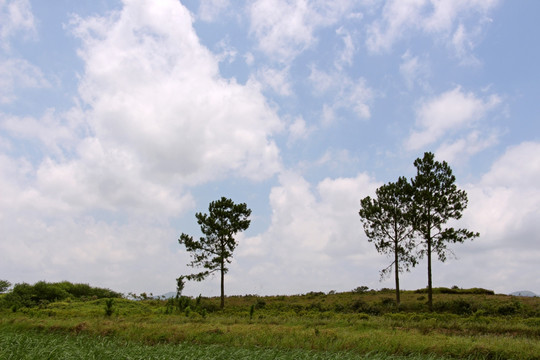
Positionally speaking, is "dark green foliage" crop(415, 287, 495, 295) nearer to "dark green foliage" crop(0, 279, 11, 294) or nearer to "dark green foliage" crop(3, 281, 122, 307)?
"dark green foliage" crop(3, 281, 122, 307)

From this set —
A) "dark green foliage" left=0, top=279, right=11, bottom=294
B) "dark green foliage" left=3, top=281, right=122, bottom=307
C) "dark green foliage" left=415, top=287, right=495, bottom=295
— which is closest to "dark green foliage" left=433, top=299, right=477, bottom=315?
"dark green foliage" left=415, top=287, right=495, bottom=295

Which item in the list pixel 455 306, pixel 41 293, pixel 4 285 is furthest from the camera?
pixel 4 285

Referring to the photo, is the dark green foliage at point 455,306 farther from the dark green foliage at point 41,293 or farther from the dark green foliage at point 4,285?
the dark green foliage at point 4,285

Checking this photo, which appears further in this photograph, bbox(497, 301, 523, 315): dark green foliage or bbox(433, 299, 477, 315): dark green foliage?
bbox(433, 299, 477, 315): dark green foliage

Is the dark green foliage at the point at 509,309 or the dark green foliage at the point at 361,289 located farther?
the dark green foliage at the point at 361,289

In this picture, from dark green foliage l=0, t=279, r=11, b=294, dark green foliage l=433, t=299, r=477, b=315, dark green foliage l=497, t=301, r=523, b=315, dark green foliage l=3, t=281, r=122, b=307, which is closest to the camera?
dark green foliage l=497, t=301, r=523, b=315

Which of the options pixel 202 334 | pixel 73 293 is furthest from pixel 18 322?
pixel 73 293

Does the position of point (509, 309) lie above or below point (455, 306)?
above

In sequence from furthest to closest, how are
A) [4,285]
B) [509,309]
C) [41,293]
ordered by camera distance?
[4,285]
[41,293]
[509,309]

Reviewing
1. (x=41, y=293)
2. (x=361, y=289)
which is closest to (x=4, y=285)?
(x=41, y=293)

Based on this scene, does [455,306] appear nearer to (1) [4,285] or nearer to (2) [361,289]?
(2) [361,289]

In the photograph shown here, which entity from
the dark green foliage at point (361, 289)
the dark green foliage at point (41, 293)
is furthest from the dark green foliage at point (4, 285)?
the dark green foliage at point (361, 289)

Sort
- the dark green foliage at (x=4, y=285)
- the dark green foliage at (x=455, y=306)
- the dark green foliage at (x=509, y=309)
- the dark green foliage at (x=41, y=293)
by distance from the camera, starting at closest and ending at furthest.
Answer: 1. the dark green foliage at (x=509, y=309)
2. the dark green foliage at (x=455, y=306)
3. the dark green foliage at (x=41, y=293)
4. the dark green foliage at (x=4, y=285)

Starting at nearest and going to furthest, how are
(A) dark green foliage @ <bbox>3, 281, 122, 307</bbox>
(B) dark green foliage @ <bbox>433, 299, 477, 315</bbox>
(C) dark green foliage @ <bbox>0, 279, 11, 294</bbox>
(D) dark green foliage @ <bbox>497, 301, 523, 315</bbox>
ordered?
(D) dark green foliage @ <bbox>497, 301, 523, 315</bbox> < (B) dark green foliage @ <bbox>433, 299, 477, 315</bbox> < (A) dark green foliage @ <bbox>3, 281, 122, 307</bbox> < (C) dark green foliage @ <bbox>0, 279, 11, 294</bbox>
